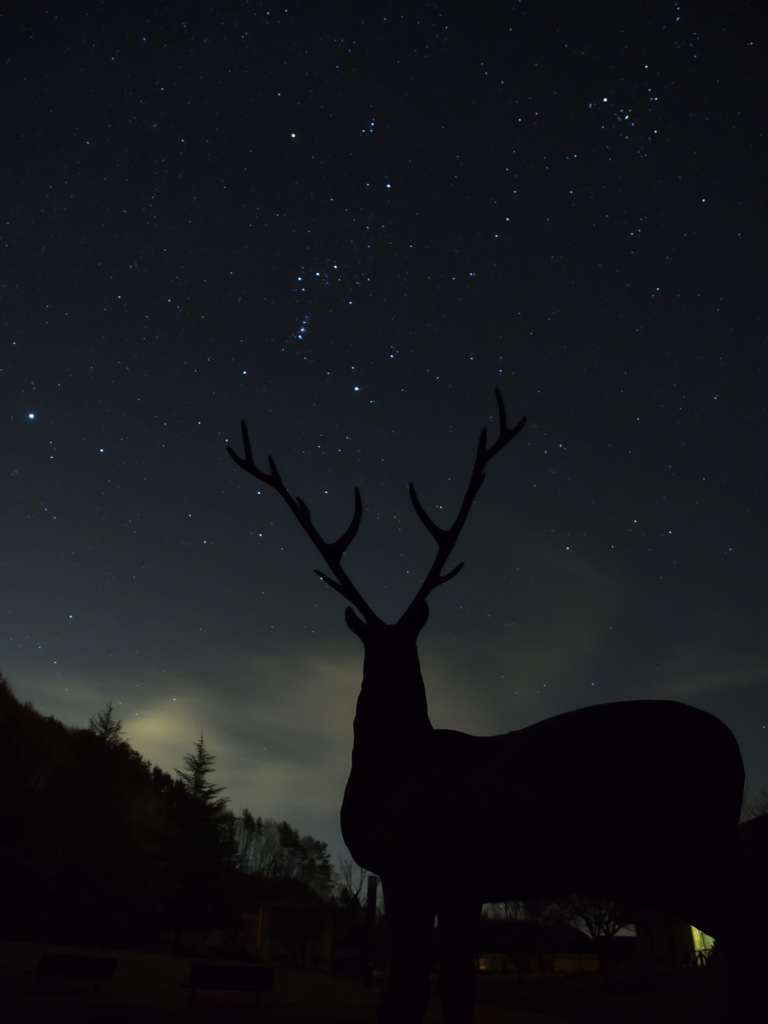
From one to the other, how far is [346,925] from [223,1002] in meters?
21.0

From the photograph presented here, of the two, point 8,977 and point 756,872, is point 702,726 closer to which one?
point 756,872

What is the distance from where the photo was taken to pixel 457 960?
4023 mm

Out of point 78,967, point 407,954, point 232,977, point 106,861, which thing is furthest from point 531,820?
point 106,861

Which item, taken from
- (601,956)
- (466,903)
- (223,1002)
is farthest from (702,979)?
(466,903)

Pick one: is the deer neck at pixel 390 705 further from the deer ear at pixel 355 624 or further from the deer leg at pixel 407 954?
the deer leg at pixel 407 954

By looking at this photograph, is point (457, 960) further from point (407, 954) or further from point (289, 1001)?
point (289, 1001)

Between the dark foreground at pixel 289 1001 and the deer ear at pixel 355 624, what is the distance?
513 centimetres

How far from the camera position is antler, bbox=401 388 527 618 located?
511cm

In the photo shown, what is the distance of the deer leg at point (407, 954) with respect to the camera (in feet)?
12.2

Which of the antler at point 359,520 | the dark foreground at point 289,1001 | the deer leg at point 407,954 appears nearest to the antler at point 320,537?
the antler at point 359,520

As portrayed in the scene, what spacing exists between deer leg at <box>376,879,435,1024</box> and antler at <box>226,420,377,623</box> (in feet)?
5.50

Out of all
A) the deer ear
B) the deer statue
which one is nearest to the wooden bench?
the deer statue

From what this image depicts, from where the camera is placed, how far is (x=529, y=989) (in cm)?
2200

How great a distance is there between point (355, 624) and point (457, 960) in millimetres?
2004
